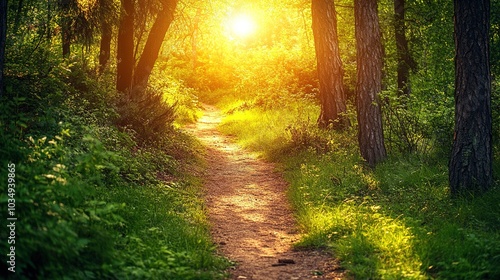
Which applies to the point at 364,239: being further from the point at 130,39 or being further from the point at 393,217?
the point at 130,39

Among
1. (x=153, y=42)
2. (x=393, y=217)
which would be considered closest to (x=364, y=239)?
(x=393, y=217)

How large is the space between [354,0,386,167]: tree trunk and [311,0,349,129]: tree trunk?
3.92 m

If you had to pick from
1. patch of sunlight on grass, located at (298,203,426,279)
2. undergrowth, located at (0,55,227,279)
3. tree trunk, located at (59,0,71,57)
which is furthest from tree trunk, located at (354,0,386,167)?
tree trunk, located at (59,0,71,57)

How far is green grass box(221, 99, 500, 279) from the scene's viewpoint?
568 centimetres

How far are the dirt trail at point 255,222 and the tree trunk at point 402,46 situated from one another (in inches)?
247

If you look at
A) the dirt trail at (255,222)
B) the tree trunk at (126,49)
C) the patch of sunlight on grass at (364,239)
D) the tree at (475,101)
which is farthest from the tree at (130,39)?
the tree at (475,101)

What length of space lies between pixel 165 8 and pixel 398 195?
9902 millimetres

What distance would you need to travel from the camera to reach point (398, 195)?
8.56m

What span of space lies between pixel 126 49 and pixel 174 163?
4597 millimetres

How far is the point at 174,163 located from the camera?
1259cm

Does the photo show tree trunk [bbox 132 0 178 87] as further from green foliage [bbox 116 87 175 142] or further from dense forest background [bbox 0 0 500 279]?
green foliage [bbox 116 87 175 142]

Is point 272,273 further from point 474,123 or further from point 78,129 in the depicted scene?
point 78,129

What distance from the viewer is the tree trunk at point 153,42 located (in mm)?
15406

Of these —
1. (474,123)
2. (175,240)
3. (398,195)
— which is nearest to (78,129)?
(175,240)
